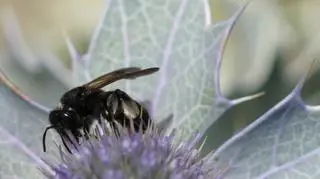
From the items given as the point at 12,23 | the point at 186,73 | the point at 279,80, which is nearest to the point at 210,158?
the point at 186,73

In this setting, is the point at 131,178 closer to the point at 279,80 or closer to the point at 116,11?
the point at 116,11

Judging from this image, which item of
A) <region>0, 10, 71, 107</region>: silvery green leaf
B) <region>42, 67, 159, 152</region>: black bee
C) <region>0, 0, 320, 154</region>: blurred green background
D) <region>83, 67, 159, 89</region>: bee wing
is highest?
<region>83, 67, 159, 89</region>: bee wing

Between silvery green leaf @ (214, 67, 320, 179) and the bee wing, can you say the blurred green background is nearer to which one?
silvery green leaf @ (214, 67, 320, 179)

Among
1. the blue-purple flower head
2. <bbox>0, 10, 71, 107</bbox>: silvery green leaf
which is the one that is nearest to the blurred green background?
<bbox>0, 10, 71, 107</bbox>: silvery green leaf

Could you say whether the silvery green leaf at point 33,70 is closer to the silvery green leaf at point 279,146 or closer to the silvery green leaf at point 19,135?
the silvery green leaf at point 19,135

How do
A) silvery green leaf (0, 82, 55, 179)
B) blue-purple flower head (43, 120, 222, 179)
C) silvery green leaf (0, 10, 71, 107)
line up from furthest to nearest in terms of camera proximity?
silvery green leaf (0, 10, 71, 107), silvery green leaf (0, 82, 55, 179), blue-purple flower head (43, 120, 222, 179)

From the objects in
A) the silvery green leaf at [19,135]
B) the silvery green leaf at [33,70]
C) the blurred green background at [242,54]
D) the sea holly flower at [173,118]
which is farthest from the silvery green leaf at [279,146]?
the silvery green leaf at [33,70]
